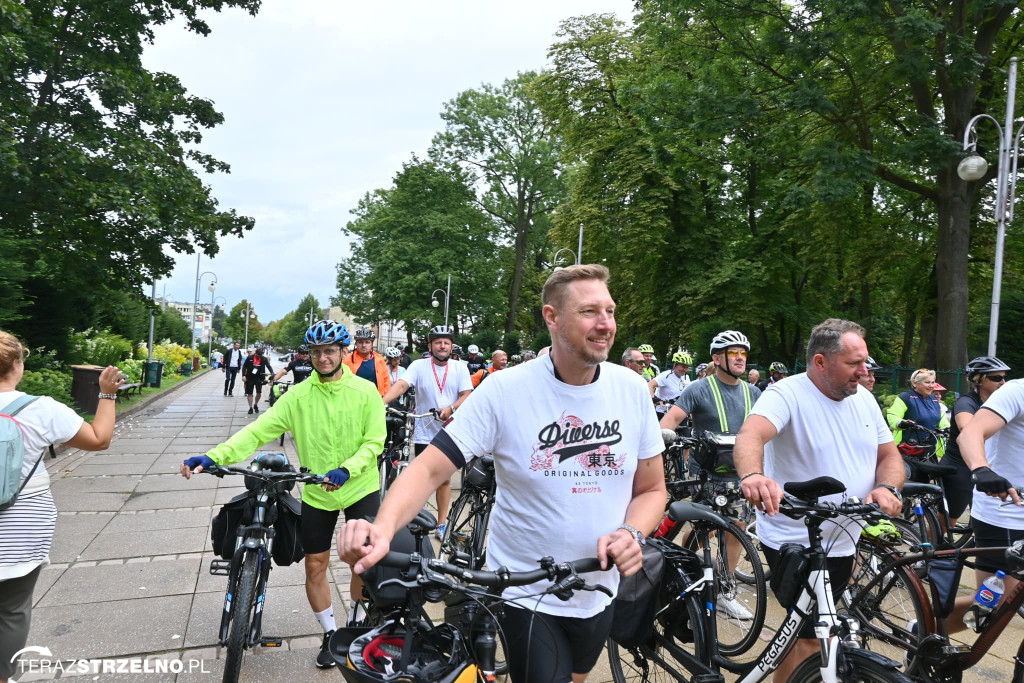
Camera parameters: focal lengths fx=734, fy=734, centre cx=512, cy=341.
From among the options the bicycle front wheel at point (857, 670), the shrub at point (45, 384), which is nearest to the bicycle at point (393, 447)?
the bicycle front wheel at point (857, 670)

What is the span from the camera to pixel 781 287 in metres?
25.0

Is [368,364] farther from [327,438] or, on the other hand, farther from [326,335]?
[327,438]

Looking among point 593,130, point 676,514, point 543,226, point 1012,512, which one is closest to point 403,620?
point 676,514

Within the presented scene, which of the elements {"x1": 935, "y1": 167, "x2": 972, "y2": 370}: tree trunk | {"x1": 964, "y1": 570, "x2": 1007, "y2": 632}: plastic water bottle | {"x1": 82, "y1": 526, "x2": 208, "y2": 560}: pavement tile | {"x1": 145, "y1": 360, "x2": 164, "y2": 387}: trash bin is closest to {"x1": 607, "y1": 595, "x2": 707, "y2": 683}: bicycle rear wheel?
{"x1": 964, "y1": 570, "x2": 1007, "y2": 632}: plastic water bottle

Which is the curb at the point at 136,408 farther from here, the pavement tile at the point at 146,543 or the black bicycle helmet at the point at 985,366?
the black bicycle helmet at the point at 985,366

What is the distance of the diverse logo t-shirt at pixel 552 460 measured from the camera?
2.33 meters

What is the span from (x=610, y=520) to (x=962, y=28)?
57.2ft

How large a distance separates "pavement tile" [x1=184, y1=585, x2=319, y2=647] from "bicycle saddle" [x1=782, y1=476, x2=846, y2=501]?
3.25m

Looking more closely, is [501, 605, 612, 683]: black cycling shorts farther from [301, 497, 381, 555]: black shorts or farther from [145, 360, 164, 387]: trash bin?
[145, 360, 164, 387]: trash bin

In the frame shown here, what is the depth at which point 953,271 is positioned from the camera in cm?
1606

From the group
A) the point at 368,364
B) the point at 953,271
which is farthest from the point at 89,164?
the point at 953,271

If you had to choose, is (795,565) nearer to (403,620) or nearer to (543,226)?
(403,620)

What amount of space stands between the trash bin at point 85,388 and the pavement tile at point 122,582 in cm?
1245

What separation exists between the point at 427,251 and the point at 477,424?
3972cm
